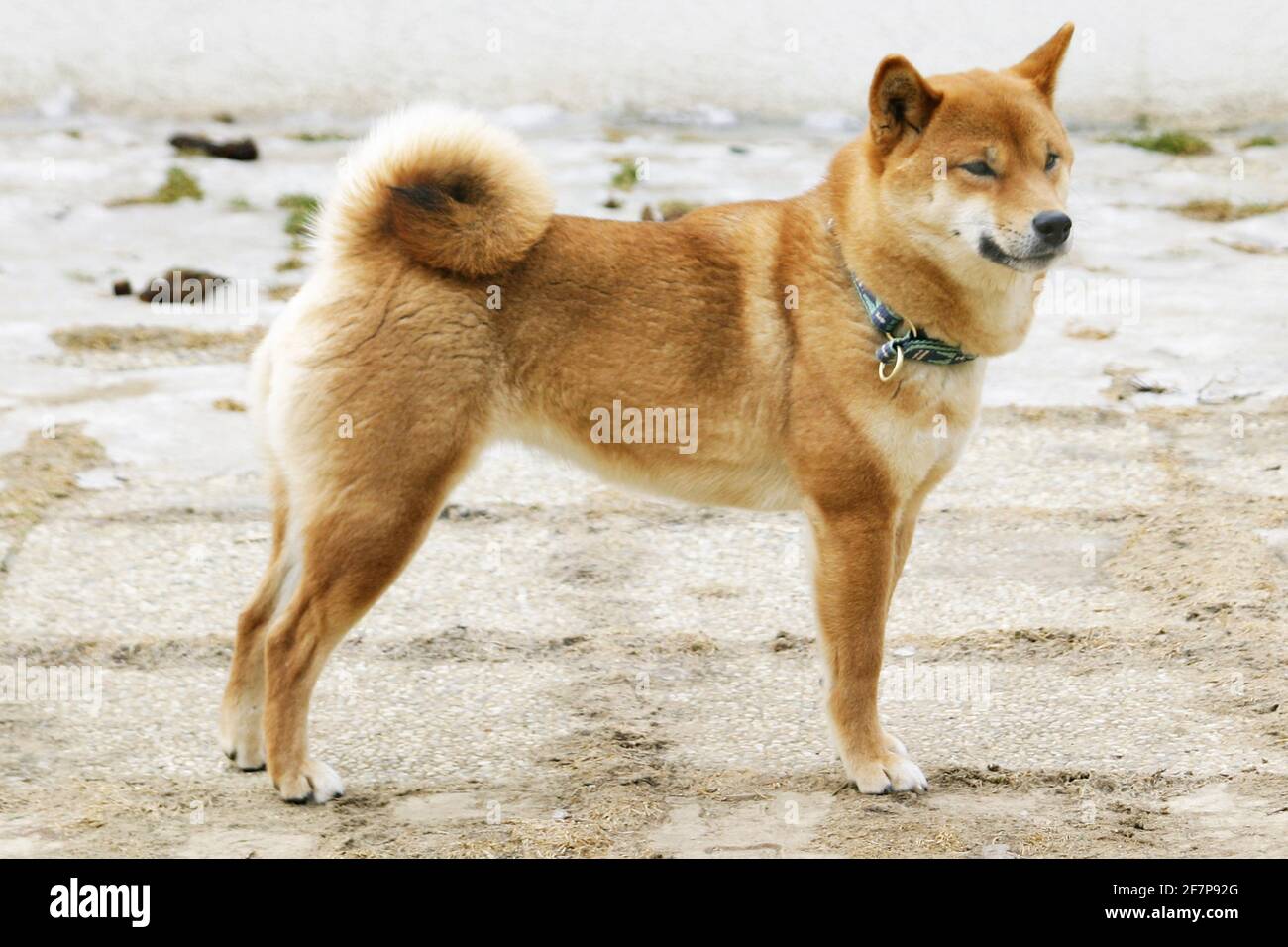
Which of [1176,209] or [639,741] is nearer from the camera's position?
[639,741]

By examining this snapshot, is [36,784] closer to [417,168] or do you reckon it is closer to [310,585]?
[310,585]

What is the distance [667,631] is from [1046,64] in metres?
2.14

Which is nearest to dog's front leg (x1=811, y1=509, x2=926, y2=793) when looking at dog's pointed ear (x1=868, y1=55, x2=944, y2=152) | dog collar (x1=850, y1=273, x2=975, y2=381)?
dog collar (x1=850, y1=273, x2=975, y2=381)

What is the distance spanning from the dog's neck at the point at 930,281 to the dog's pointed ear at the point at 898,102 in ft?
0.49

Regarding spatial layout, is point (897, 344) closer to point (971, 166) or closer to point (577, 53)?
point (971, 166)

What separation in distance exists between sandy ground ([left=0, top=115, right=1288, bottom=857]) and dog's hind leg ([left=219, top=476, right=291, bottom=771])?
10 cm

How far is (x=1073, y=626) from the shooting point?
205 inches

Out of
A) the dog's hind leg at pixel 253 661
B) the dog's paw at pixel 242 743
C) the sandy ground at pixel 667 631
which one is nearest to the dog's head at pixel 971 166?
the sandy ground at pixel 667 631

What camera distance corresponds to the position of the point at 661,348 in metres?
4.23

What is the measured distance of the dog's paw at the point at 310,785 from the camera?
4.08 m

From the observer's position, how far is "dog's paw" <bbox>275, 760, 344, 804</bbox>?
4.08 metres

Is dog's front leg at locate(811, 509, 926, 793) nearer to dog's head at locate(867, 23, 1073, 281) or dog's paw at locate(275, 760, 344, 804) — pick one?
dog's head at locate(867, 23, 1073, 281)

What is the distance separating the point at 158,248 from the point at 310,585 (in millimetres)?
5366
